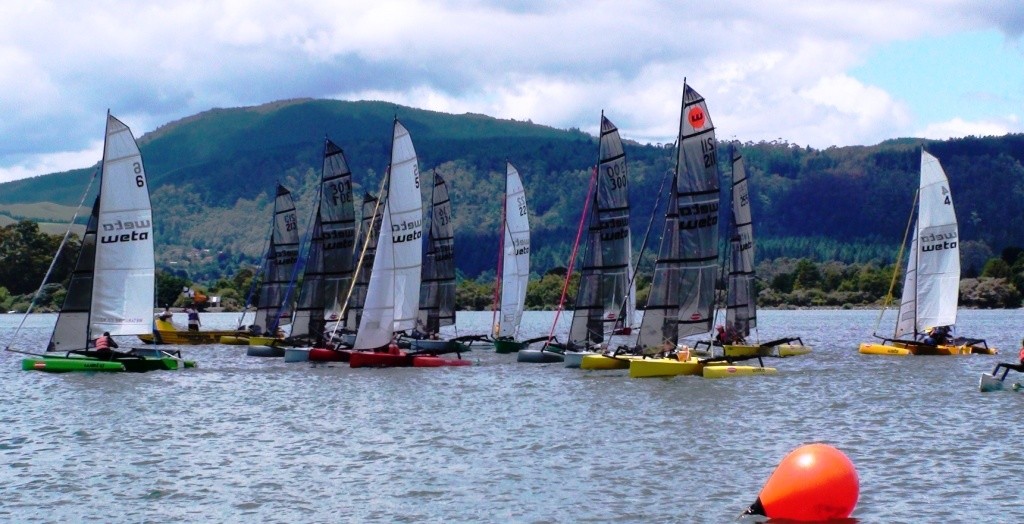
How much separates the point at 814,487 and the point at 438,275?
43.3 metres

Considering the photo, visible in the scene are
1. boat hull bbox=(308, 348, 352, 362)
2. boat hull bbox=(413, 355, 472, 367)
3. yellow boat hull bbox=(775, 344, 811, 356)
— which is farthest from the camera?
yellow boat hull bbox=(775, 344, 811, 356)

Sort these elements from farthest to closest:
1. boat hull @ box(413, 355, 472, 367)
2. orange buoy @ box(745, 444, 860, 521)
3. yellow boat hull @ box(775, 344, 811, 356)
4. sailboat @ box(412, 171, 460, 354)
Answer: sailboat @ box(412, 171, 460, 354), yellow boat hull @ box(775, 344, 811, 356), boat hull @ box(413, 355, 472, 367), orange buoy @ box(745, 444, 860, 521)

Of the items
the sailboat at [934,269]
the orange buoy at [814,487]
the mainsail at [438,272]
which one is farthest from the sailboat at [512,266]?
the orange buoy at [814,487]

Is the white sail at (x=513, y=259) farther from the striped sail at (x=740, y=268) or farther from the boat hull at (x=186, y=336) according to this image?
the boat hull at (x=186, y=336)

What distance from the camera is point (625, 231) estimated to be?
4872 centimetres

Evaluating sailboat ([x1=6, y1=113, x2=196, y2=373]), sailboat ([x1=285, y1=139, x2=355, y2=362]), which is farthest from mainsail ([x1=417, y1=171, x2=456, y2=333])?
sailboat ([x1=6, y1=113, x2=196, y2=373])

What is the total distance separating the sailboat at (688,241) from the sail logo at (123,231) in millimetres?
15713

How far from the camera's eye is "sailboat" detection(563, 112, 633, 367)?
4816 cm

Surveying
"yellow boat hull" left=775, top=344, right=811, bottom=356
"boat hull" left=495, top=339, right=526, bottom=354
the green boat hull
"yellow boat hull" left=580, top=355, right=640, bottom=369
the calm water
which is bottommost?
the calm water

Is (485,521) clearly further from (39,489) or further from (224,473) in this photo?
(39,489)

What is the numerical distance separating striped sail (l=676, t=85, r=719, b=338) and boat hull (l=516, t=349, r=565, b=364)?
8.70 meters

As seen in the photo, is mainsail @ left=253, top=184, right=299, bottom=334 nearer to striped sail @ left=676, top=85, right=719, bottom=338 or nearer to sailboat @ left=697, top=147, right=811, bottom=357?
sailboat @ left=697, top=147, right=811, bottom=357

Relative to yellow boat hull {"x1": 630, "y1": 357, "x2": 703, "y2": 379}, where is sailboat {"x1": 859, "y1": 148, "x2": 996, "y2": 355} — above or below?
above

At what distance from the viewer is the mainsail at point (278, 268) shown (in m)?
62.8
